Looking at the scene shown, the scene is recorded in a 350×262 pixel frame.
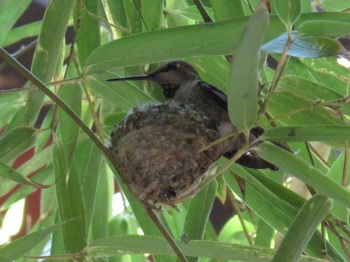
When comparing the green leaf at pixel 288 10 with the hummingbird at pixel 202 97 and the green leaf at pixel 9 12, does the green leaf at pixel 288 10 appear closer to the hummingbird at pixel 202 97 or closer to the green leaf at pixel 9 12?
the hummingbird at pixel 202 97

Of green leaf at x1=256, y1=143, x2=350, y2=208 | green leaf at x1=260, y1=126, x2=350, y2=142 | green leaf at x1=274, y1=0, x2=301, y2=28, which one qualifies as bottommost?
green leaf at x1=256, y1=143, x2=350, y2=208

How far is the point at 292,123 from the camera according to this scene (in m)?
0.91

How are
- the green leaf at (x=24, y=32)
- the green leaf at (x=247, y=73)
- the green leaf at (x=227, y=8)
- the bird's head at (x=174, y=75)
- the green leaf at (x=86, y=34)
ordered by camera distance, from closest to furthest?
the green leaf at (x=247, y=73) < the green leaf at (x=227, y=8) < the green leaf at (x=86, y=34) < the bird's head at (x=174, y=75) < the green leaf at (x=24, y=32)

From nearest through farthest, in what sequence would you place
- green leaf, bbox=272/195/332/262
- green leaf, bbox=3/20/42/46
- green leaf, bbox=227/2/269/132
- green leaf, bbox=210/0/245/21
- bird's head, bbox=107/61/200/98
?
green leaf, bbox=227/2/269/132 < green leaf, bbox=272/195/332/262 < green leaf, bbox=210/0/245/21 < bird's head, bbox=107/61/200/98 < green leaf, bbox=3/20/42/46

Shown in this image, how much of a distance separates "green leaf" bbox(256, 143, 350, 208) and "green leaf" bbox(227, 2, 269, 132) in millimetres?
65

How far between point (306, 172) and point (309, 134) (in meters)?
0.04

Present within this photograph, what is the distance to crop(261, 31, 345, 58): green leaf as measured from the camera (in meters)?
0.66

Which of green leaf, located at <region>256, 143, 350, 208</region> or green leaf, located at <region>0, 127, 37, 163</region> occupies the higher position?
green leaf, located at <region>0, 127, 37, 163</region>

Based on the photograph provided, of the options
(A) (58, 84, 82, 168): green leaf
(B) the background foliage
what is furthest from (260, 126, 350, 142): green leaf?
(A) (58, 84, 82, 168): green leaf

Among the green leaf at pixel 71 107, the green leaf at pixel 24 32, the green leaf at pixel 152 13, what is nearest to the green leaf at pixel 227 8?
the green leaf at pixel 152 13

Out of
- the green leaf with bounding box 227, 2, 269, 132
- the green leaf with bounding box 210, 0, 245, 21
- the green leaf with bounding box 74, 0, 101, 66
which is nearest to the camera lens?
the green leaf with bounding box 227, 2, 269, 132

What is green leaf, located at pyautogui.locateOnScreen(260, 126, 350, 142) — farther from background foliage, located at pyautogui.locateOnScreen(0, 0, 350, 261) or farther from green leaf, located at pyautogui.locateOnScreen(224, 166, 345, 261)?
green leaf, located at pyautogui.locateOnScreen(224, 166, 345, 261)

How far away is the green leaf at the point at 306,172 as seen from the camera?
0.71m

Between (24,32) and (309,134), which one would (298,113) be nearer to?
(309,134)
